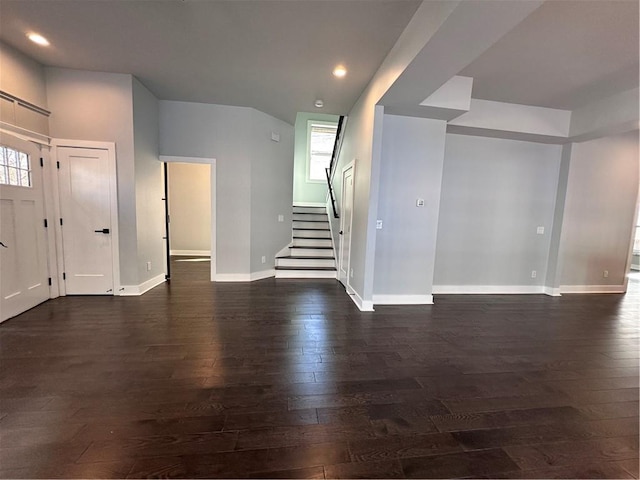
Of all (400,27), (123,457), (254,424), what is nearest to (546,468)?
(254,424)

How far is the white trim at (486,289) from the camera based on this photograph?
485cm

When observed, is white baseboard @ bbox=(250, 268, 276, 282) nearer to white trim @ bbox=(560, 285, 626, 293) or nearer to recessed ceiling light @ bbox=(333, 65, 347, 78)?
recessed ceiling light @ bbox=(333, 65, 347, 78)

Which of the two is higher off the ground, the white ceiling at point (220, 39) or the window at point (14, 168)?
the white ceiling at point (220, 39)

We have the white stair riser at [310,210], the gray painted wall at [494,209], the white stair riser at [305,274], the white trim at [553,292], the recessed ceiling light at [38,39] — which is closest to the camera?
the recessed ceiling light at [38,39]

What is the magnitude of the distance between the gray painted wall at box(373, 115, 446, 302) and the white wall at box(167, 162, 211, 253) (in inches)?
212

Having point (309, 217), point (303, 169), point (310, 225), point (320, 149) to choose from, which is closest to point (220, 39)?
point (310, 225)

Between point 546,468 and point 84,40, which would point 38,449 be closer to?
point 546,468

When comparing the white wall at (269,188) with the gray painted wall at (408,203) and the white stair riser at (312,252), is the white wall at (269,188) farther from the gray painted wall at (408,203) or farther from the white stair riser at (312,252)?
the gray painted wall at (408,203)

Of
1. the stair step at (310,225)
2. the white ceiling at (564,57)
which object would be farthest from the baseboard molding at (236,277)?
the white ceiling at (564,57)

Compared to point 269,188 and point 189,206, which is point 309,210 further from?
point 189,206

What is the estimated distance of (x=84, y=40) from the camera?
120 inches

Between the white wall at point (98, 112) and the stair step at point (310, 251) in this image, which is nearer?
the white wall at point (98, 112)

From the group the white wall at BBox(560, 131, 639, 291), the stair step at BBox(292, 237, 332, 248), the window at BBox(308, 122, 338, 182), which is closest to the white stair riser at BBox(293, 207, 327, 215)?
the stair step at BBox(292, 237, 332, 248)

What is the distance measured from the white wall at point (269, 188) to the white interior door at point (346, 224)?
4.36ft
